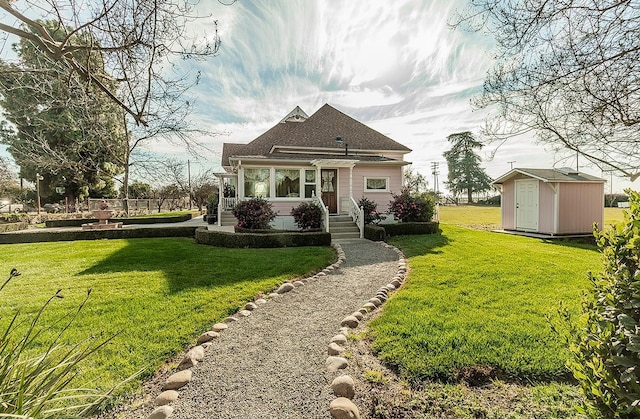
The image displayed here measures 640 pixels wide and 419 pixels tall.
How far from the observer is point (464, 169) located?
53.8 metres

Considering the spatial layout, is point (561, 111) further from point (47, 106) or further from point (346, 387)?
point (47, 106)

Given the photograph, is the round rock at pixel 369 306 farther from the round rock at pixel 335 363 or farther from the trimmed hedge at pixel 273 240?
the trimmed hedge at pixel 273 240

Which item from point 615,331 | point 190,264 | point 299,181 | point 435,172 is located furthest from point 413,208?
point 435,172

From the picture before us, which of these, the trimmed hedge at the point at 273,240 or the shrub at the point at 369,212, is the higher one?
the shrub at the point at 369,212

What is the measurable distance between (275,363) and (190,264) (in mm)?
5161

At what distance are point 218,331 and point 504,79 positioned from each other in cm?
615

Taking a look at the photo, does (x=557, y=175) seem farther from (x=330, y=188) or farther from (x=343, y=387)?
(x=343, y=387)

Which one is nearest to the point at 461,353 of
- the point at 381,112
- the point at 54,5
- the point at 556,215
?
the point at 54,5

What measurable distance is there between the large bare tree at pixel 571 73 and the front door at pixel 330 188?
920cm

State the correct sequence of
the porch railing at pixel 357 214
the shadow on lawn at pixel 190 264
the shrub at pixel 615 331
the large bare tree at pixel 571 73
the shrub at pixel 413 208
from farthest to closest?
the shrub at pixel 413 208 < the porch railing at pixel 357 214 < the shadow on lawn at pixel 190 264 < the large bare tree at pixel 571 73 < the shrub at pixel 615 331

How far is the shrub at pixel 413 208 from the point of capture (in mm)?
12430

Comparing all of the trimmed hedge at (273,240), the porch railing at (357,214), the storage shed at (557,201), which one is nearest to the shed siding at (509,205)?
the storage shed at (557,201)

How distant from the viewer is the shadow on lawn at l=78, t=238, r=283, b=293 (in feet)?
19.6

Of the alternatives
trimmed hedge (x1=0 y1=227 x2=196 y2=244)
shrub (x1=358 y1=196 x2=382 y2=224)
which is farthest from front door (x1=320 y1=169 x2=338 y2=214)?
trimmed hedge (x1=0 y1=227 x2=196 y2=244)
